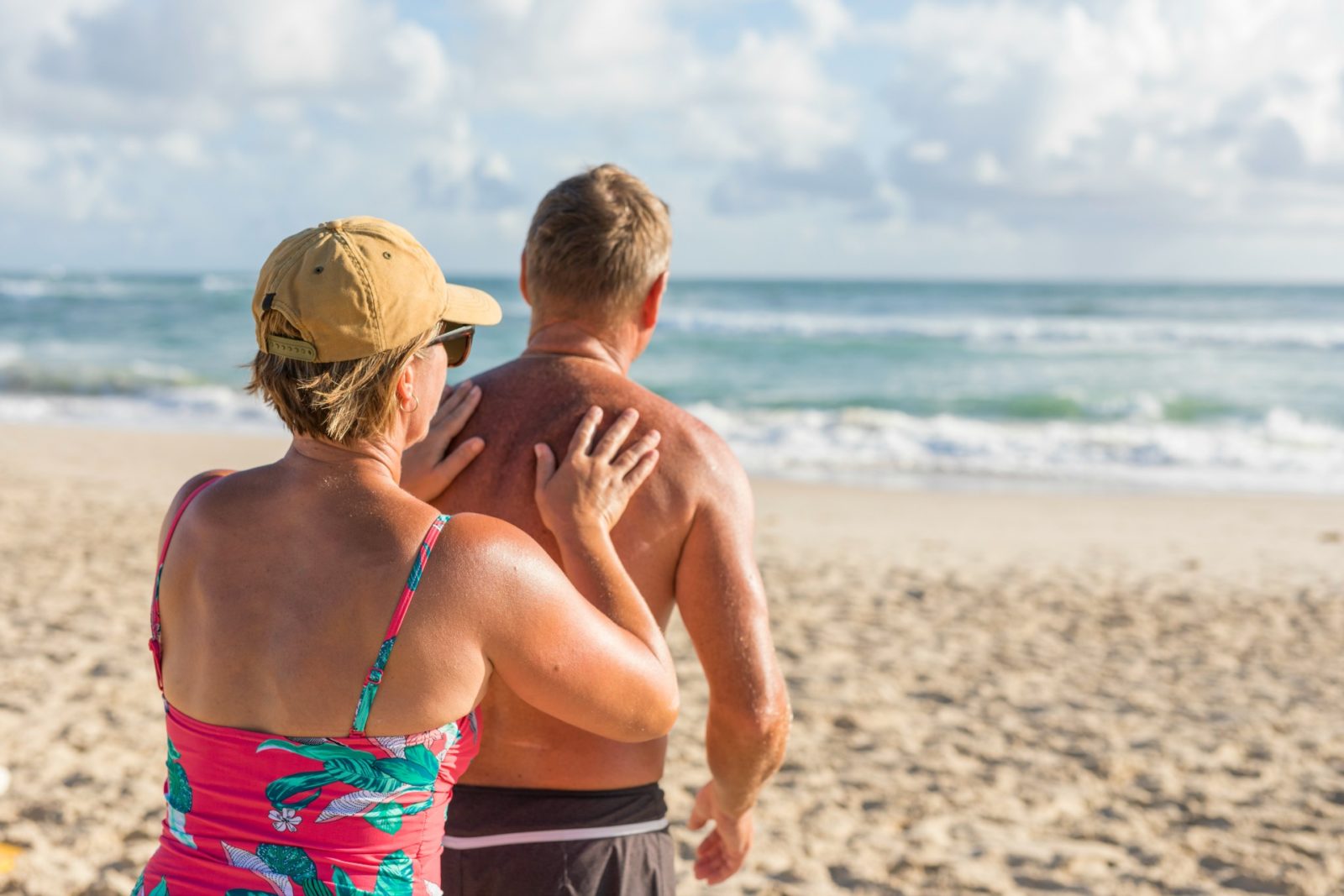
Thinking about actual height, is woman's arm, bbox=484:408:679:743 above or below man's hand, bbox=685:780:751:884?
above

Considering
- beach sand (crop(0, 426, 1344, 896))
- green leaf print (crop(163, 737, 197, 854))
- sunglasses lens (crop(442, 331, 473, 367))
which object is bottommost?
beach sand (crop(0, 426, 1344, 896))

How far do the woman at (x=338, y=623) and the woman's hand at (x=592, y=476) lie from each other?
0.97 feet

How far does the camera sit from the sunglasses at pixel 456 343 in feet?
5.32

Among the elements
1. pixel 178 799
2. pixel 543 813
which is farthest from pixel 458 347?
pixel 543 813

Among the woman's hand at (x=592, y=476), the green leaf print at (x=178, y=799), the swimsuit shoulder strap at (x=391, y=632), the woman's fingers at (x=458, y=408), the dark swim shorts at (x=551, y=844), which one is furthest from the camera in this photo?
the woman's fingers at (x=458, y=408)

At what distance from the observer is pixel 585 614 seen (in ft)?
4.99

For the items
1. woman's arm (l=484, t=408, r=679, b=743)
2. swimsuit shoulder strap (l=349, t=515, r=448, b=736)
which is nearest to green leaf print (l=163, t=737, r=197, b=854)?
swimsuit shoulder strap (l=349, t=515, r=448, b=736)

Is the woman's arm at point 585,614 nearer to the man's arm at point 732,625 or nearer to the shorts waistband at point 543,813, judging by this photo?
the man's arm at point 732,625

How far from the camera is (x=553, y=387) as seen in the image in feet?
6.73

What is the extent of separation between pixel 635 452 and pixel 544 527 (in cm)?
20

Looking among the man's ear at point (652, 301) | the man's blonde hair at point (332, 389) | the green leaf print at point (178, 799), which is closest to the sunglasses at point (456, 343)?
the man's blonde hair at point (332, 389)

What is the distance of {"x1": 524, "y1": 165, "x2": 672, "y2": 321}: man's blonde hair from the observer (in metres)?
2.05

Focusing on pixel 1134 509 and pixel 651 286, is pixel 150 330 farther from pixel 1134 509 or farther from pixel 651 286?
pixel 651 286

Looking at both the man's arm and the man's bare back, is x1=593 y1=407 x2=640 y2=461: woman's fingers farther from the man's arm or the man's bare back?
the man's arm
